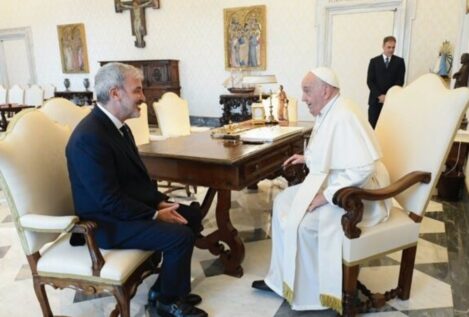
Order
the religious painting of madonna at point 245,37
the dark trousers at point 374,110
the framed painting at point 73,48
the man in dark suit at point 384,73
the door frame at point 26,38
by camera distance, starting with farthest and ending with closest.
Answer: the door frame at point 26,38 → the framed painting at point 73,48 → the religious painting of madonna at point 245,37 → the dark trousers at point 374,110 → the man in dark suit at point 384,73

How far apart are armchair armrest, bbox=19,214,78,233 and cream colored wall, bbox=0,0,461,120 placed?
6039 millimetres

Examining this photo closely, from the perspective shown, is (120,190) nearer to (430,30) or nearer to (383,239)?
(383,239)

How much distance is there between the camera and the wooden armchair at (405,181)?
187 centimetres

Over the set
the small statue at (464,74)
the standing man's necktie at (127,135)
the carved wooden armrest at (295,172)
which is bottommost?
the carved wooden armrest at (295,172)

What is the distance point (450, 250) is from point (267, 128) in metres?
1.62

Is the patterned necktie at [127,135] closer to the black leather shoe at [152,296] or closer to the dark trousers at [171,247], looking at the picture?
the dark trousers at [171,247]

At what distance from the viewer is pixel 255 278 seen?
8.13ft

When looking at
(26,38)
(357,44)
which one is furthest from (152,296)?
(26,38)

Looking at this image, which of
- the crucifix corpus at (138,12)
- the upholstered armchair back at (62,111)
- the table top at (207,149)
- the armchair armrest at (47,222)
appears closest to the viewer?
the armchair armrest at (47,222)

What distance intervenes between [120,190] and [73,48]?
8.93m

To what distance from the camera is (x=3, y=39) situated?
10.4m

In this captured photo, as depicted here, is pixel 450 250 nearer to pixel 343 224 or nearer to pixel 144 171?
pixel 343 224

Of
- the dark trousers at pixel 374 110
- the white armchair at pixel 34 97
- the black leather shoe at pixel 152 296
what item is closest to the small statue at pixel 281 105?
the black leather shoe at pixel 152 296

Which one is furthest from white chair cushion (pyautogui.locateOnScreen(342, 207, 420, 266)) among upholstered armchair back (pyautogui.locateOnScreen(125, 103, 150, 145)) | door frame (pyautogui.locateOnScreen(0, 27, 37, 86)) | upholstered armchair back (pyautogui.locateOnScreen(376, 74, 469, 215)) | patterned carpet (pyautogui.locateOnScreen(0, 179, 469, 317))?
door frame (pyautogui.locateOnScreen(0, 27, 37, 86))
